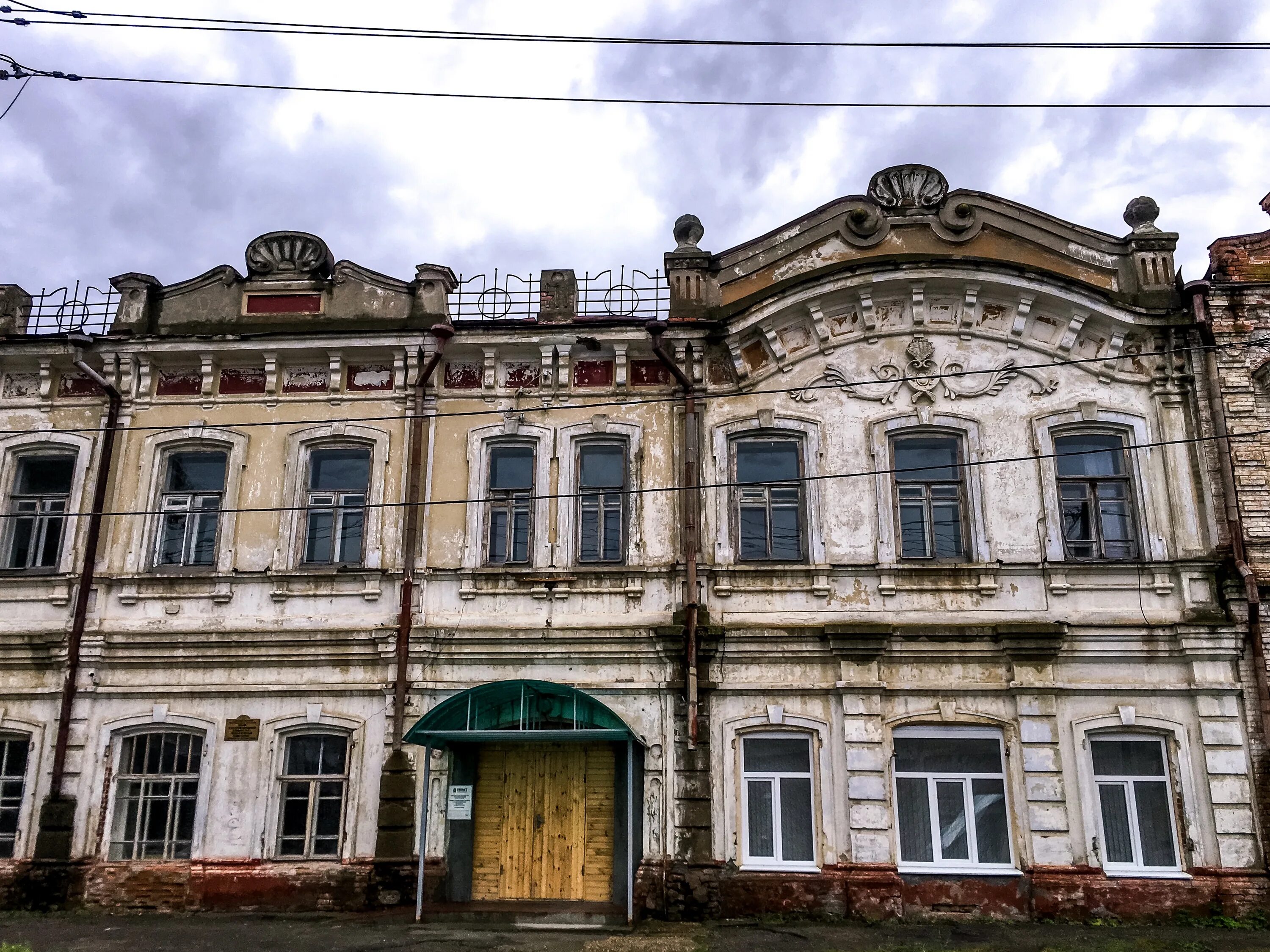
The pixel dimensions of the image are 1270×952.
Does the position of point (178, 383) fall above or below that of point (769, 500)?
above

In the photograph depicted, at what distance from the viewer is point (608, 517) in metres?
11.9

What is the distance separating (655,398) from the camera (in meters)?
12.1

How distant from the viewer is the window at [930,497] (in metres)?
11.4

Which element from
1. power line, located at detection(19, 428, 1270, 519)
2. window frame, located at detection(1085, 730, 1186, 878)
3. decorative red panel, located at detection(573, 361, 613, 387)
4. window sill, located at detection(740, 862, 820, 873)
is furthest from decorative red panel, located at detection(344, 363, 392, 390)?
window frame, located at detection(1085, 730, 1186, 878)

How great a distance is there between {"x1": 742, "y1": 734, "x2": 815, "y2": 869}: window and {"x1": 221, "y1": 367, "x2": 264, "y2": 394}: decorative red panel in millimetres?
6845

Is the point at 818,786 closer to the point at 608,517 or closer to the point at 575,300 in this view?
the point at 608,517

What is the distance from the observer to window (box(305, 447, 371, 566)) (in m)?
12.0

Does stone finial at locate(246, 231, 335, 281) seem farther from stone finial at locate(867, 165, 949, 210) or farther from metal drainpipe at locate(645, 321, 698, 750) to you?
stone finial at locate(867, 165, 949, 210)

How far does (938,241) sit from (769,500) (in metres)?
3.54

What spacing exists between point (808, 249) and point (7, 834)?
10.8 meters

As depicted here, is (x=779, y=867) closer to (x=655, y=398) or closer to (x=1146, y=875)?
(x=1146, y=875)

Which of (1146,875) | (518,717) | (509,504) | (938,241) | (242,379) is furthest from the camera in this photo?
(242,379)

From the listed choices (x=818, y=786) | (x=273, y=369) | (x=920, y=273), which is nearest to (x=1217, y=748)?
(x=818, y=786)

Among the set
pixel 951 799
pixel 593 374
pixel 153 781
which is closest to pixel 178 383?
pixel 153 781
